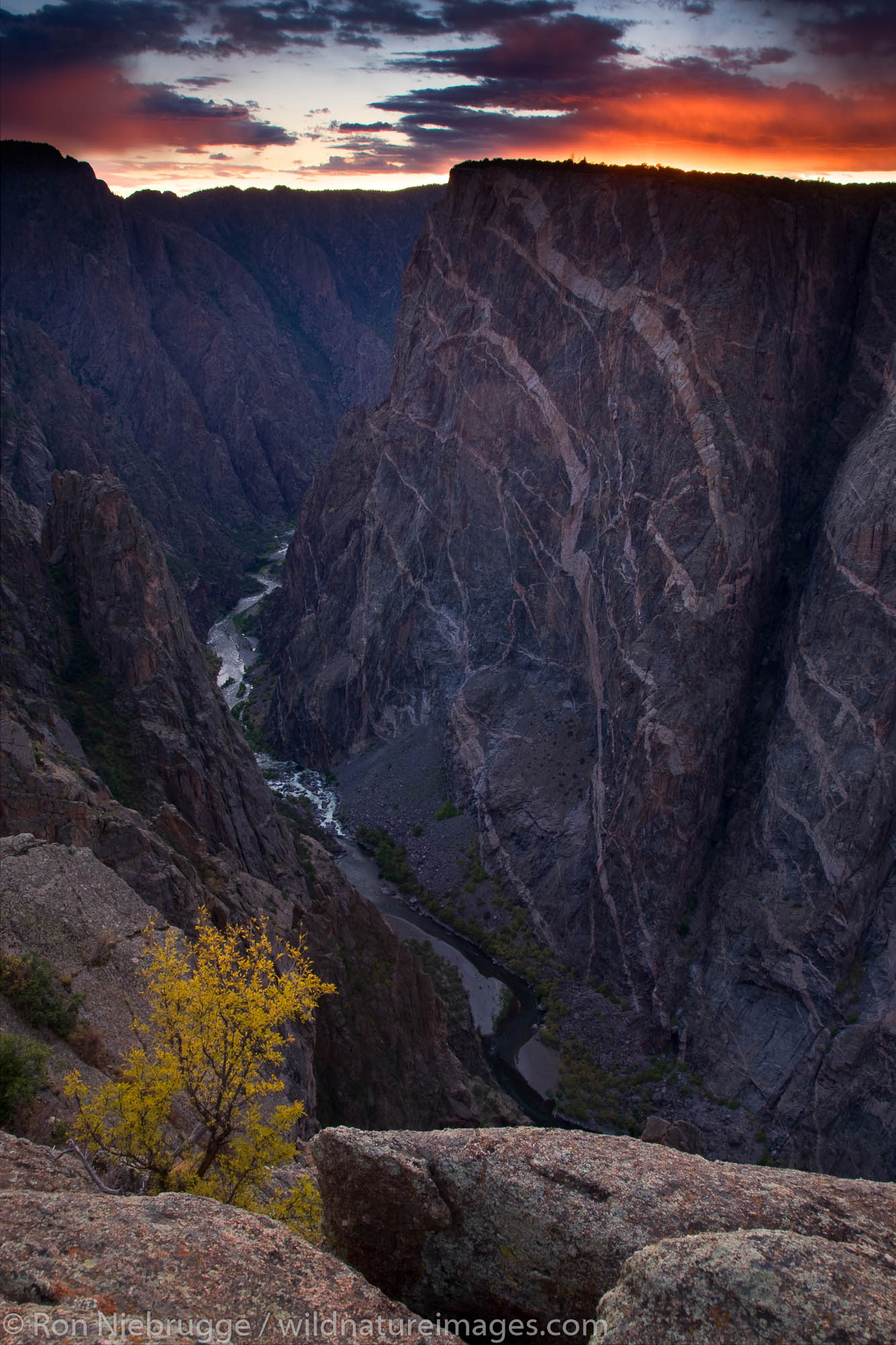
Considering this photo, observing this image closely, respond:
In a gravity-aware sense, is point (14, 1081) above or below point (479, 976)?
above

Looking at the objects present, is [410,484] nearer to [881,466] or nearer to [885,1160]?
[881,466]

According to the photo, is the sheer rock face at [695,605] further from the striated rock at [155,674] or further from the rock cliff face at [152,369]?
the rock cliff face at [152,369]

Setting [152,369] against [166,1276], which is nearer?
[166,1276]

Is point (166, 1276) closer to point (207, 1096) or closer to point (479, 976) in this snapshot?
point (207, 1096)

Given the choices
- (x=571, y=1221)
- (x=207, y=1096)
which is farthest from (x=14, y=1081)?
(x=571, y=1221)

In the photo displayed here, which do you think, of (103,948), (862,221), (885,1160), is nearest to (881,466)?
(862,221)
